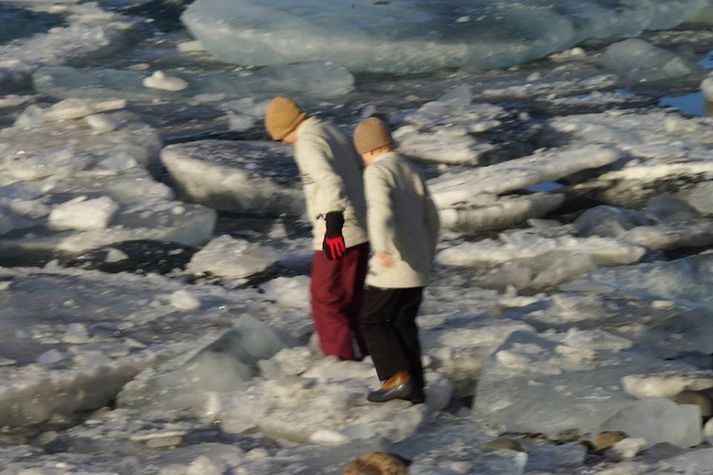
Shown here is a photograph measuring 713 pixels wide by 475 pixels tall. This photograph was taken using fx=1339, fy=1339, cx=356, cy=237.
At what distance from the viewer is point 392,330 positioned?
→ 5.21 m

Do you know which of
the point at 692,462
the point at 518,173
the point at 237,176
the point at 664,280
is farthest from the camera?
the point at 237,176

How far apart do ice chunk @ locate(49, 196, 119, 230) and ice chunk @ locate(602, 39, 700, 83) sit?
18.2 feet

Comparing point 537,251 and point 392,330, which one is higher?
point 392,330

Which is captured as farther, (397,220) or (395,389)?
(395,389)

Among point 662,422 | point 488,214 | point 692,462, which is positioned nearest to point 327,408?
point 662,422

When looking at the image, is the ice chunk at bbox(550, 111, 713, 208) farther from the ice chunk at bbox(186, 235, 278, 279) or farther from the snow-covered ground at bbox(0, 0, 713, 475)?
the ice chunk at bbox(186, 235, 278, 279)

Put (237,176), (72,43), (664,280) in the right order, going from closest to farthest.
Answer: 1. (664,280)
2. (237,176)
3. (72,43)

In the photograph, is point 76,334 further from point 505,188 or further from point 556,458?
point 505,188

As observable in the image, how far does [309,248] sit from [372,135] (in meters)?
2.81

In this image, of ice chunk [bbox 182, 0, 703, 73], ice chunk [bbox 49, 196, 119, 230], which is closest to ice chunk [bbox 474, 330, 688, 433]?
ice chunk [bbox 49, 196, 119, 230]

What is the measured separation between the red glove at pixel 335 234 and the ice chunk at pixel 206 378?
795 mm

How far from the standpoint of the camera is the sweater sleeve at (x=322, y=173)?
5.29 metres

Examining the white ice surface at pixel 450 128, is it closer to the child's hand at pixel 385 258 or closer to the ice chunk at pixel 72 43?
the child's hand at pixel 385 258

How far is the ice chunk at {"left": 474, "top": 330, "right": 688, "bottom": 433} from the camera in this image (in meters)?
5.19
